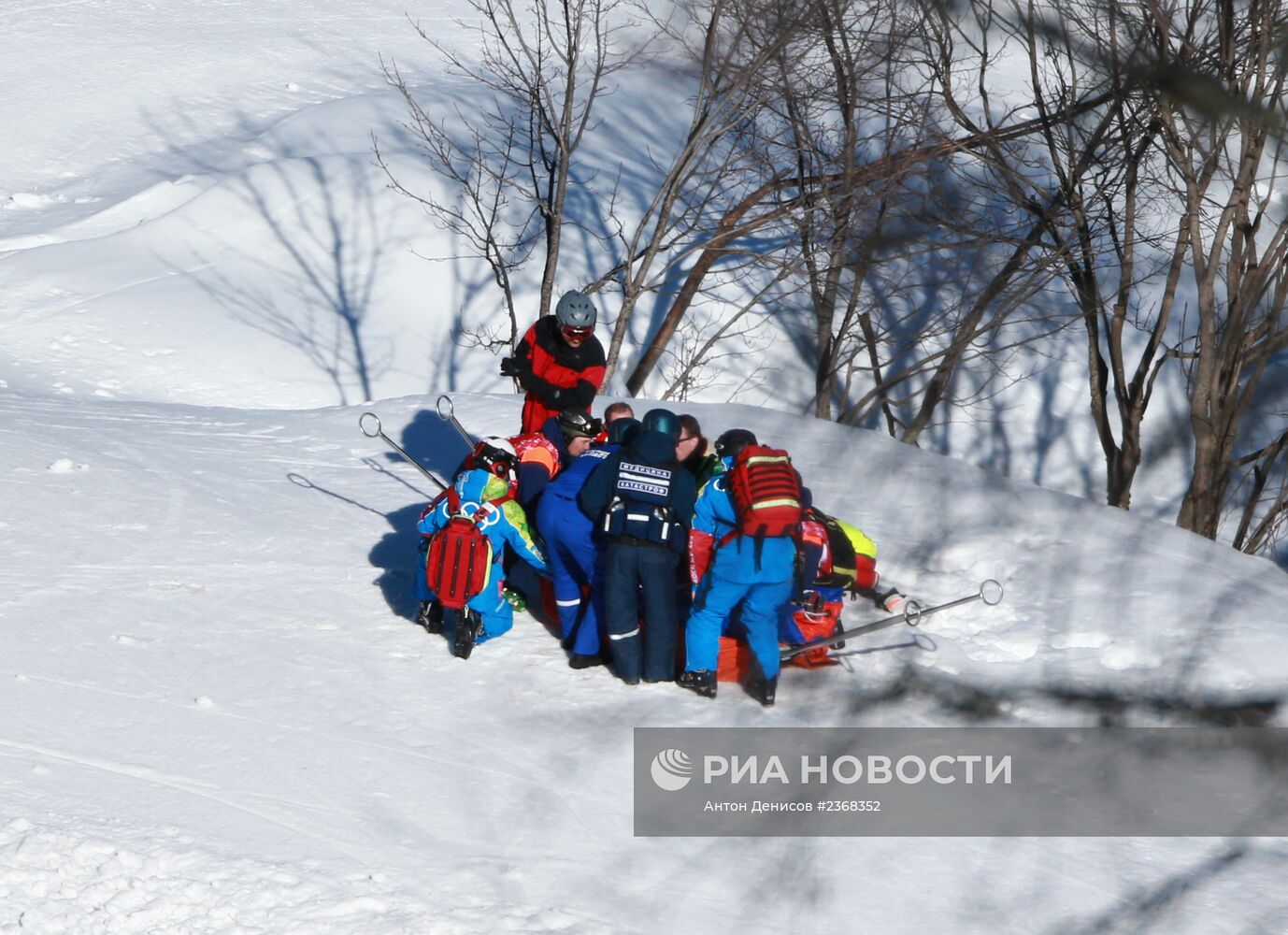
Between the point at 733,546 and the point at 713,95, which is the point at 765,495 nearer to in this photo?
the point at 733,546

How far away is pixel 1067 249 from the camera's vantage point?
14234mm

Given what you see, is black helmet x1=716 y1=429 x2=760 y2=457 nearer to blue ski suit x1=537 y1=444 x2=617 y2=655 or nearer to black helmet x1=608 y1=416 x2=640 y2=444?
black helmet x1=608 y1=416 x2=640 y2=444

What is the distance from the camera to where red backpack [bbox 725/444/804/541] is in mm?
6590

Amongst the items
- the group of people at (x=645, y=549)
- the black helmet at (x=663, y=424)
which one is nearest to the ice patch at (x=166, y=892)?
the group of people at (x=645, y=549)

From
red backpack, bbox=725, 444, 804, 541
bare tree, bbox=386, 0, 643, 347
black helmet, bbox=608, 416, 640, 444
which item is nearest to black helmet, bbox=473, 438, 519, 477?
black helmet, bbox=608, 416, 640, 444

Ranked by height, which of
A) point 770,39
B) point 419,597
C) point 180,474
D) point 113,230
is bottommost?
point 419,597

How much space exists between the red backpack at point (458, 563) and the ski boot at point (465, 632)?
116mm

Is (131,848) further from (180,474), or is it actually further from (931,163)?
(931,163)

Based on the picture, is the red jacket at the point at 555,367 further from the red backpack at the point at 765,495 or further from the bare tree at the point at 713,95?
the bare tree at the point at 713,95

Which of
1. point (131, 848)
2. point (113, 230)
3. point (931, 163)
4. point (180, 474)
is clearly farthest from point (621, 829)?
point (113, 230)

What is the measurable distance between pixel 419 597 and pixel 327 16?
23283 millimetres

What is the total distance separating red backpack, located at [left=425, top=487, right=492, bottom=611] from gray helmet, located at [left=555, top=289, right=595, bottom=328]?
176cm

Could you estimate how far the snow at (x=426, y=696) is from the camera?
5.29 meters

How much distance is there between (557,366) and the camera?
8.61 metres
